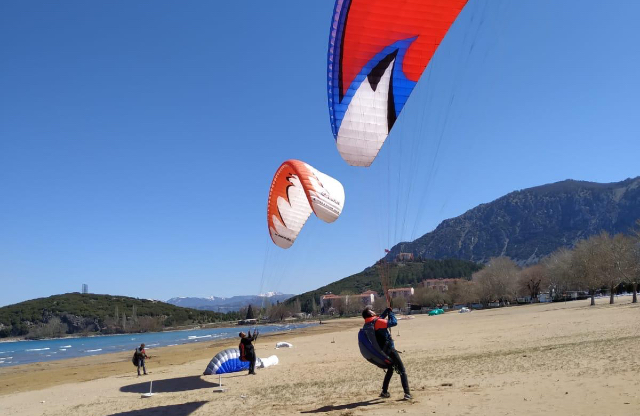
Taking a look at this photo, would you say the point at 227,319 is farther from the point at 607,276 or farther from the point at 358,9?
the point at 358,9

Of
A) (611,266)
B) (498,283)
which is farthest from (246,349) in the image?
(498,283)

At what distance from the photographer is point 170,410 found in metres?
8.41

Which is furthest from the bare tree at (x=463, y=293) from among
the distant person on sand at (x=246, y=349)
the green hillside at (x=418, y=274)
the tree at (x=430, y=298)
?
the distant person on sand at (x=246, y=349)

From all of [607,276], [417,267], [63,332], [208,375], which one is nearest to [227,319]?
[63,332]

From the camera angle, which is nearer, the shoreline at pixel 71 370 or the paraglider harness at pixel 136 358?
the paraglider harness at pixel 136 358

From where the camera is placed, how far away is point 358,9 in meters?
7.47

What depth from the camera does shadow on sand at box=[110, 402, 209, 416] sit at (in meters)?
8.11

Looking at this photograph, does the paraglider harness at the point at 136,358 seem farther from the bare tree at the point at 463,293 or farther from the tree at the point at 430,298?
the tree at the point at 430,298

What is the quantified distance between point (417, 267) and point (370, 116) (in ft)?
575

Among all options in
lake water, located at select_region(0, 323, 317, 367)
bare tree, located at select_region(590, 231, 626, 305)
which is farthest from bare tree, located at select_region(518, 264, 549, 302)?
lake water, located at select_region(0, 323, 317, 367)

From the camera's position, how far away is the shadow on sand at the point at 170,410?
8.11m

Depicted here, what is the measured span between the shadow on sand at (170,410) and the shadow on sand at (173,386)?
94.5 inches

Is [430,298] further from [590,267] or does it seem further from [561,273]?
[590,267]

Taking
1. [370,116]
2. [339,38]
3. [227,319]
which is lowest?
[227,319]
